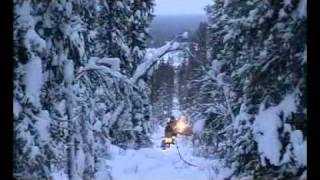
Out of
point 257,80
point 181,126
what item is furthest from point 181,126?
point 257,80

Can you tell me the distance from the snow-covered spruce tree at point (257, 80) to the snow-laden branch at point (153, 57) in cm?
27

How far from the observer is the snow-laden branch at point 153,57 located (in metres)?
4.32

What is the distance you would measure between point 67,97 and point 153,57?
71 cm

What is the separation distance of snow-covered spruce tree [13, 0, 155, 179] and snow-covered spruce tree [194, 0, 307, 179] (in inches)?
25.2

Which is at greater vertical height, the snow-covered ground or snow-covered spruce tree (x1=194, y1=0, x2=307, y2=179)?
snow-covered spruce tree (x1=194, y1=0, x2=307, y2=179)

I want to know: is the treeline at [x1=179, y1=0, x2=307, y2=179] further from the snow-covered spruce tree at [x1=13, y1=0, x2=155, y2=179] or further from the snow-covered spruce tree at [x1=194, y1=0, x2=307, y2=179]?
the snow-covered spruce tree at [x1=13, y1=0, x2=155, y2=179]

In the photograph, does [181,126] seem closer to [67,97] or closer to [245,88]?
[245,88]

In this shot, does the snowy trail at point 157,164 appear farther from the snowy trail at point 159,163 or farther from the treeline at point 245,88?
the treeline at point 245,88

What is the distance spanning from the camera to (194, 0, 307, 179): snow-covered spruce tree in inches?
161

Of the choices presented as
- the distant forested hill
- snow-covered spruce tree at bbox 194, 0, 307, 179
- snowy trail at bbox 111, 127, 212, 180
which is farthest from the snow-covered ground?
the distant forested hill

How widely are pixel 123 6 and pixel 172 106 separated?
839mm

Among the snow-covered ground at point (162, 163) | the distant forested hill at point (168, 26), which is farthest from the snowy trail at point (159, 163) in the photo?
the distant forested hill at point (168, 26)

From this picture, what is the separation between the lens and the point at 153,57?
4.37m
